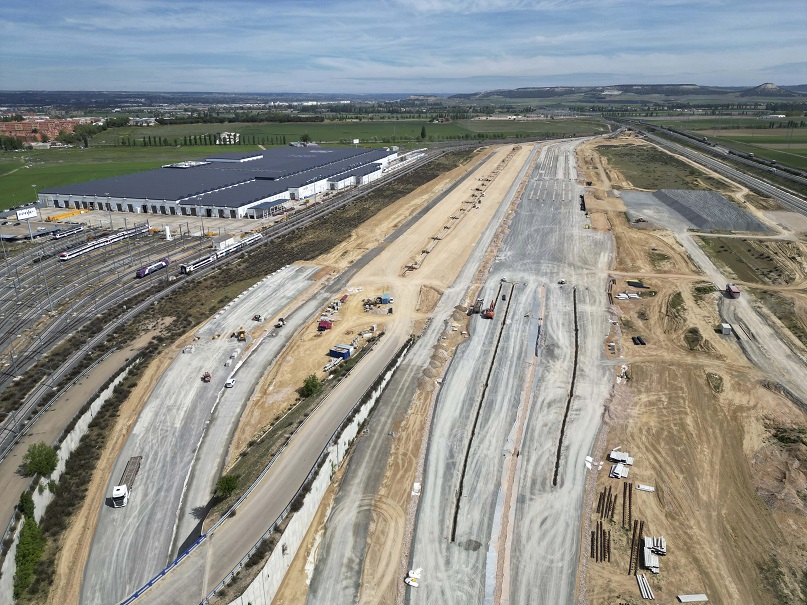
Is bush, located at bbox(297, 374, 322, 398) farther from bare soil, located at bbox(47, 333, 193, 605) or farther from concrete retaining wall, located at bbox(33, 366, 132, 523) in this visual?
concrete retaining wall, located at bbox(33, 366, 132, 523)

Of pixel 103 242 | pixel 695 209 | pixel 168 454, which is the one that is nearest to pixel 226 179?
pixel 103 242

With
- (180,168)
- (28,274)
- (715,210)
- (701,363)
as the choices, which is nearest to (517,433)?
(701,363)

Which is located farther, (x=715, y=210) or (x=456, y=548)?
(x=715, y=210)

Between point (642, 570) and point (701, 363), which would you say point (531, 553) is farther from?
point (701, 363)

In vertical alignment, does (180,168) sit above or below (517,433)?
above

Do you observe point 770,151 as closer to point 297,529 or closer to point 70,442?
point 297,529

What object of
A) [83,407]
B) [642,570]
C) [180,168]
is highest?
[180,168]
